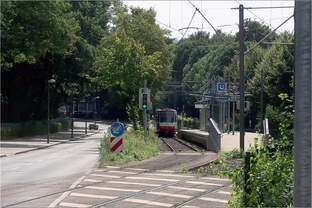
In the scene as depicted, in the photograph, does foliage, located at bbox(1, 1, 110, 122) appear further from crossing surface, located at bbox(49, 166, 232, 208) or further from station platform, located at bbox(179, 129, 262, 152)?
crossing surface, located at bbox(49, 166, 232, 208)

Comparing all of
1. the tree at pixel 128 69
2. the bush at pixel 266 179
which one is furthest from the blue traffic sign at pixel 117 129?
the bush at pixel 266 179

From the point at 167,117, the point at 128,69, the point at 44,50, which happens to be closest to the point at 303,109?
the point at 128,69

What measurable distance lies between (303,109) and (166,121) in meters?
49.0

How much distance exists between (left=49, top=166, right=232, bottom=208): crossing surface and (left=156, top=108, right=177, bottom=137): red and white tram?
35818 millimetres

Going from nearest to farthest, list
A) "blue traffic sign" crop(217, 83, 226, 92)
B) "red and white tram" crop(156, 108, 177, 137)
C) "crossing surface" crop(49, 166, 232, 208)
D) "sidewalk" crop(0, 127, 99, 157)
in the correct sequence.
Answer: "crossing surface" crop(49, 166, 232, 208) < "sidewalk" crop(0, 127, 99, 157) < "blue traffic sign" crop(217, 83, 226, 92) < "red and white tram" crop(156, 108, 177, 137)

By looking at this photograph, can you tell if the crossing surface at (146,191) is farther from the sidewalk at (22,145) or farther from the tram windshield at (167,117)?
the tram windshield at (167,117)

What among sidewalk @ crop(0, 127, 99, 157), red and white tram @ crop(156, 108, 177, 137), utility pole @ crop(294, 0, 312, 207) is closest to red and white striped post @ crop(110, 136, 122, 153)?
sidewalk @ crop(0, 127, 99, 157)

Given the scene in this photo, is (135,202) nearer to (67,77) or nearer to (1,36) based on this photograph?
(1,36)

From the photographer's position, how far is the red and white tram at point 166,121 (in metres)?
52.5

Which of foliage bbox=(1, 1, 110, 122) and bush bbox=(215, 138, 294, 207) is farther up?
foliage bbox=(1, 1, 110, 122)

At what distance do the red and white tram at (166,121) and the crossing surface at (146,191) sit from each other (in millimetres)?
35818

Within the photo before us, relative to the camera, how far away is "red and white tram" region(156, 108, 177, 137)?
2066 inches

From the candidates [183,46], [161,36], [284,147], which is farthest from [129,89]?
[183,46]

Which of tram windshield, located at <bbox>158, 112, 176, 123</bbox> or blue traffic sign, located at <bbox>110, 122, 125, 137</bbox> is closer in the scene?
blue traffic sign, located at <bbox>110, 122, 125, 137</bbox>
